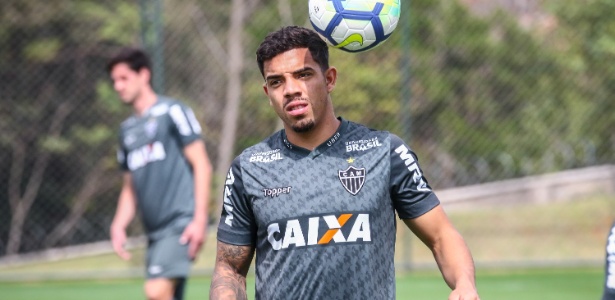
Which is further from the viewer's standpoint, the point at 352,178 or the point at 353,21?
the point at 353,21

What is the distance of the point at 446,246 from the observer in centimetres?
344

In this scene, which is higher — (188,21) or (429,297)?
(188,21)

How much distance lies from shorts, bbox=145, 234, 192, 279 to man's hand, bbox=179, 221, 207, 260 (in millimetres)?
31

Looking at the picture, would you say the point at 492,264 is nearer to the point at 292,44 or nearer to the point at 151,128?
the point at 151,128

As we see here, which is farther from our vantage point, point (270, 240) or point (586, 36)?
point (586, 36)

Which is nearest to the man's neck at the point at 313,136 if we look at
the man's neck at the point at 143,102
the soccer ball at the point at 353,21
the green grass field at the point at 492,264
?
the soccer ball at the point at 353,21

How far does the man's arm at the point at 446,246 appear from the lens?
336 cm

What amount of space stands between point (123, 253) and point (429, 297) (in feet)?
10.8

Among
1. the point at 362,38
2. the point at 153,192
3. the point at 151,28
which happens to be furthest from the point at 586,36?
the point at 362,38

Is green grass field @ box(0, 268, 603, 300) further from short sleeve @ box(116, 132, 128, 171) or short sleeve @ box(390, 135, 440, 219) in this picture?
short sleeve @ box(390, 135, 440, 219)

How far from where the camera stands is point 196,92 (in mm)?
11891

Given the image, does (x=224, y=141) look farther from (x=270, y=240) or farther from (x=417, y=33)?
(x=270, y=240)

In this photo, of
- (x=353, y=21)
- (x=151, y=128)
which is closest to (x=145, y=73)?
(x=151, y=128)

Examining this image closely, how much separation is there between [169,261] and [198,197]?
43 centimetres
